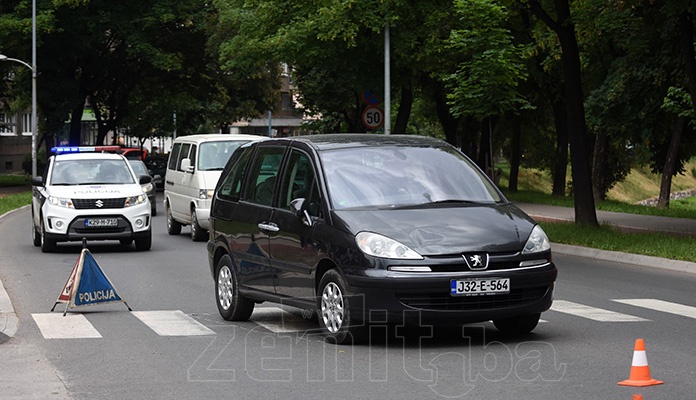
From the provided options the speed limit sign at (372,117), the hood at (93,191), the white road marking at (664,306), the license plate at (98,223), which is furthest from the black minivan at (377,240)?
the speed limit sign at (372,117)

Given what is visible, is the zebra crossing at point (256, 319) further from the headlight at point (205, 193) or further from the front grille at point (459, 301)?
the headlight at point (205, 193)

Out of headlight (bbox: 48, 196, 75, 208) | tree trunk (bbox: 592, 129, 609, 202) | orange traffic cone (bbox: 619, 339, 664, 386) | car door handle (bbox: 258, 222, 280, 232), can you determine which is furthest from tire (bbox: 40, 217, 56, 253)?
tree trunk (bbox: 592, 129, 609, 202)

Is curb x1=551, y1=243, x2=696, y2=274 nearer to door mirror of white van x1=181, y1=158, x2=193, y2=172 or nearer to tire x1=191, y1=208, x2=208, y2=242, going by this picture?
tire x1=191, y1=208, x2=208, y2=242

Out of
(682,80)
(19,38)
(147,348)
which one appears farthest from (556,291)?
(19,38)

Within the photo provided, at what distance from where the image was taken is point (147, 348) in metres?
10.6

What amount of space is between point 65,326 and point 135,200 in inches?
409

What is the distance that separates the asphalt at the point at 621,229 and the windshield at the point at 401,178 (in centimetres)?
325

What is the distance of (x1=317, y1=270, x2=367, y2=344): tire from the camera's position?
10.2 m

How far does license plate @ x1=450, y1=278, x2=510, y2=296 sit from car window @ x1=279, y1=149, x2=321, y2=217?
5.17 ft

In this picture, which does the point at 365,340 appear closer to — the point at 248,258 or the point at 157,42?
the point at 248,258

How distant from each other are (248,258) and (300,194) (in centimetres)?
106

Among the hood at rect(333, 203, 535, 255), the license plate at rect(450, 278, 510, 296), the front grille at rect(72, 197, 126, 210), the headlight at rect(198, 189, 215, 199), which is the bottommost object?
the front grille at rect(72, 197, 126, 210)

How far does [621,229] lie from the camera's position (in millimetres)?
25141

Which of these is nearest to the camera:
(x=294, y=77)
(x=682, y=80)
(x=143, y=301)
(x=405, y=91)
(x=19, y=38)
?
(x=143, y=301)
